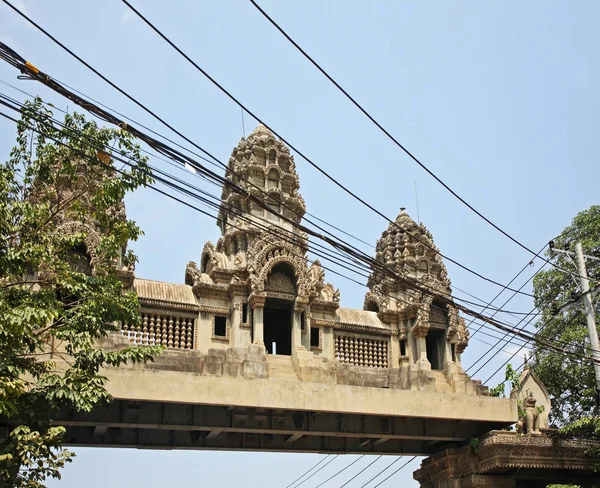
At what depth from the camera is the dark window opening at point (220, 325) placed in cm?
2277

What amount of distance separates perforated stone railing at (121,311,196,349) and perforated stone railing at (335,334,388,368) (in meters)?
4.80

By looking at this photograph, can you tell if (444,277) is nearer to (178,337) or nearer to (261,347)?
(261,347)

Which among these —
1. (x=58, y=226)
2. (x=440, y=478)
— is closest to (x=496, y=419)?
(x=440, y=478)

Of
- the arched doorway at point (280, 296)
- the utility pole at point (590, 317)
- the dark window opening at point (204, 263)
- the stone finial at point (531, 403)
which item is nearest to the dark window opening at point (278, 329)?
the arched doorway at point (280, 296)

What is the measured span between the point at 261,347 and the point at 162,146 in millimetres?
11315

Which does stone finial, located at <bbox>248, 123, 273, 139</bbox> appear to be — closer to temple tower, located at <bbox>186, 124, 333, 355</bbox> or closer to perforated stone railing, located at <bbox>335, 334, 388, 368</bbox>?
temple tower, located at <bbox>186, 124, 333, 355</bbox>

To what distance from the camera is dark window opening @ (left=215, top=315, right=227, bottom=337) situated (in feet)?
74.7

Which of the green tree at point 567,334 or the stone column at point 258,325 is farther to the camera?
the green tree at point 567,334

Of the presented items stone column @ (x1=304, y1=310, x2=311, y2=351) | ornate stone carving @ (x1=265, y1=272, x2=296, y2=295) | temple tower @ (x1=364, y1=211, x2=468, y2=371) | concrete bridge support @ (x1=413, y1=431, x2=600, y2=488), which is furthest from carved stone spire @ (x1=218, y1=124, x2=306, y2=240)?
concrete bridge support @ (x1=413, y1=431, x2=600, y2=488)

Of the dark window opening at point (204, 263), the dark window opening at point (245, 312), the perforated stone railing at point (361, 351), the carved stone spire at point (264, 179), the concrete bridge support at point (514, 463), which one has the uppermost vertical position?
the carved stone spire at point (264, 179)

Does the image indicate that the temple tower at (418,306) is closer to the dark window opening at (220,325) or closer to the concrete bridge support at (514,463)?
the concrete bridge support at (514,463)

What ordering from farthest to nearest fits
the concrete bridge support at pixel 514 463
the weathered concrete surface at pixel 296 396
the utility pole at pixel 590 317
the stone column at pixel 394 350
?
the stone column at pixel 394 350 → the utility pole at pixel 590 317 → the concrete bridge support at pixel 514 463 → the weathered concrete surface at pixel 296 396

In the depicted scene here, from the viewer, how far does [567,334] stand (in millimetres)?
30547

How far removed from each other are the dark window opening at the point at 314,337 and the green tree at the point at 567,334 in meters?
10.9
